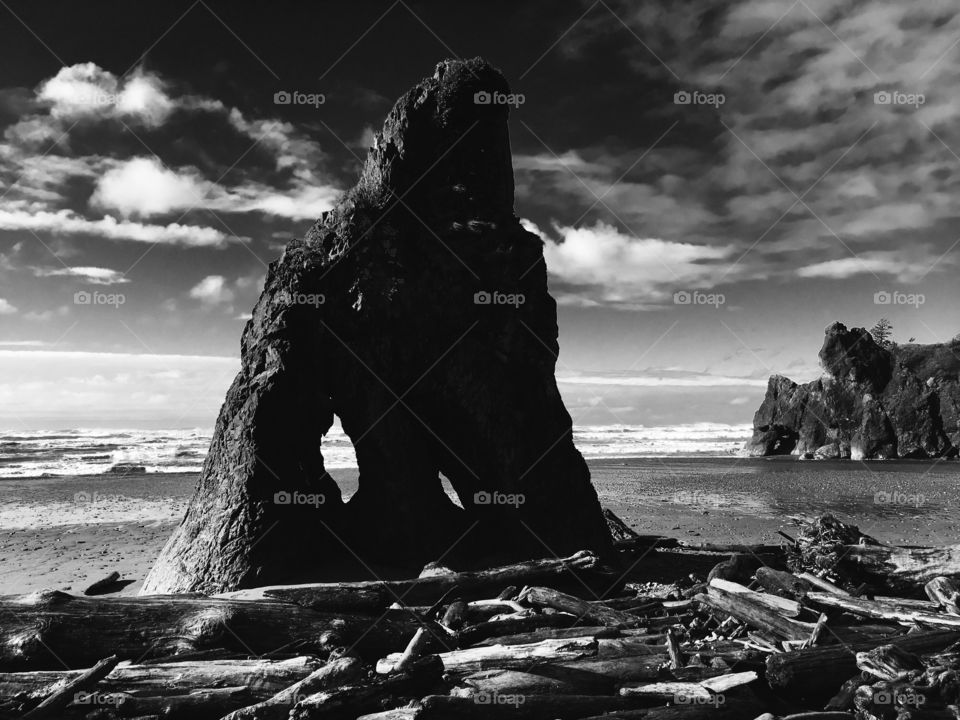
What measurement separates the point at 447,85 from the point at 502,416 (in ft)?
23.1

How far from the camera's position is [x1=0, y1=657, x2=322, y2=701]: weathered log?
202 inches

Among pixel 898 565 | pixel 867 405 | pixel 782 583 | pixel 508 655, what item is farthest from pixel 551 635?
pixel 867 405

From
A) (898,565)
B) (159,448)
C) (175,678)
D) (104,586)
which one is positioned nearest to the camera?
(175,678)


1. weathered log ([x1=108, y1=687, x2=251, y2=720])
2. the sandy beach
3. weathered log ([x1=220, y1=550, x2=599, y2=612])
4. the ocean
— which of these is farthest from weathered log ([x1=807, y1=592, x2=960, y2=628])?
the ocean

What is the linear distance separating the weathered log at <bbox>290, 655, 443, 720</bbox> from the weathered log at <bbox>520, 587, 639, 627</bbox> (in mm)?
2628

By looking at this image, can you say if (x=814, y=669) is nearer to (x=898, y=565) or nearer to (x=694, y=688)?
(x=694, y=688)

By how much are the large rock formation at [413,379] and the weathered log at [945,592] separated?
18.0 feet

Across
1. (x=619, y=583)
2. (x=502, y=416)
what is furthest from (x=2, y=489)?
(x=619, y=583)

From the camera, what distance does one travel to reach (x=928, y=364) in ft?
201

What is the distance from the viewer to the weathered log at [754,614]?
21.0 feet

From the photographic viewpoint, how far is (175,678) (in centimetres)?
525

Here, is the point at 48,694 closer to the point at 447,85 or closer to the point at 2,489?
the point at 447,85

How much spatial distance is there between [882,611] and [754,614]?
5.89 ft

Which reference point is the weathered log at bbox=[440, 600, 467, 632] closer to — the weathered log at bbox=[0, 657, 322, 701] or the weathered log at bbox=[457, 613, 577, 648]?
the weathered log at bbox=[457, 613, 577, 648]
